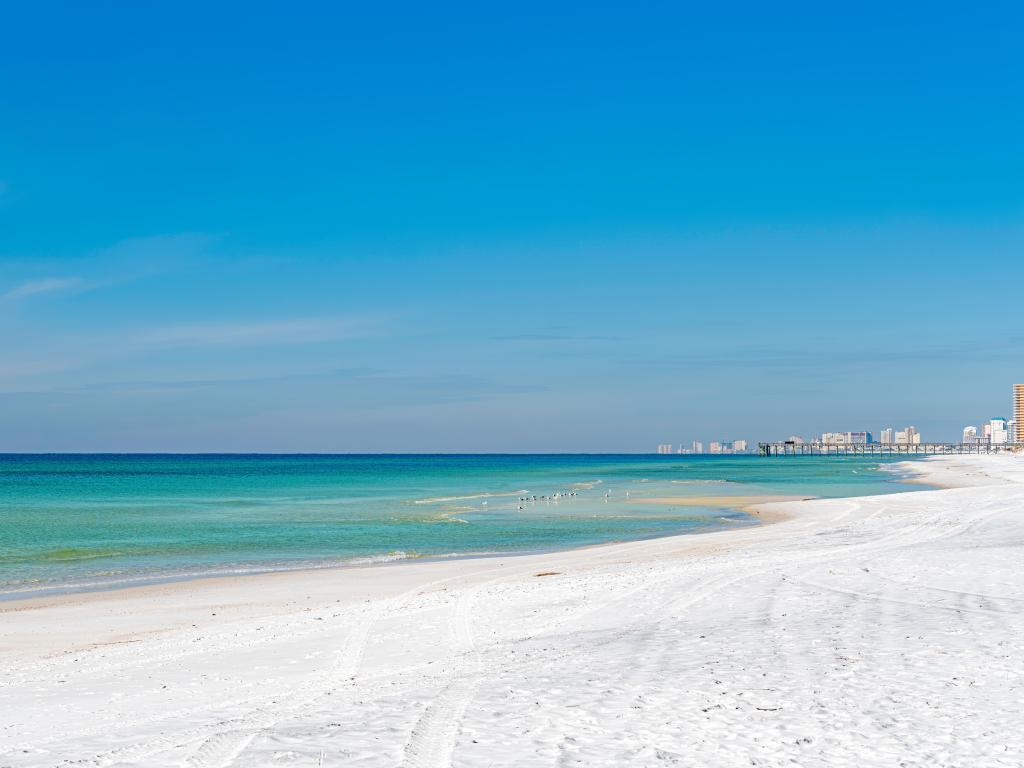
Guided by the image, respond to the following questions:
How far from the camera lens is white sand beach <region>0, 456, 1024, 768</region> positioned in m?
7.35

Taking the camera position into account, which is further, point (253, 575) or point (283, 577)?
point (253, 575)

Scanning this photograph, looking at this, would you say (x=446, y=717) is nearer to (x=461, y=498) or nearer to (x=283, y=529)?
(x=283, y=529)

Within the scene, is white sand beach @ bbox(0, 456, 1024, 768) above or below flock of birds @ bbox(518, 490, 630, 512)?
above

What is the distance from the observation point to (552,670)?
9945 millimetres

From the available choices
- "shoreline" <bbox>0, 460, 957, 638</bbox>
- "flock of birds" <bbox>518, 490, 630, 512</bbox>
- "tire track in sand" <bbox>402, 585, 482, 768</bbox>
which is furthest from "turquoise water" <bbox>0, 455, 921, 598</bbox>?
"tire track in sand" <bbox>402, 585, 482, 768</bbox>

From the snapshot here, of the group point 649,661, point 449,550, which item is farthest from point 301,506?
point 649,661

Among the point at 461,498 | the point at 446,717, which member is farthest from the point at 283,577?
the point at 461,498

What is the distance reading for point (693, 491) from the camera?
66.5m

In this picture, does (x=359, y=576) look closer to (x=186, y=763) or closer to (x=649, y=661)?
(x=649, y=661)

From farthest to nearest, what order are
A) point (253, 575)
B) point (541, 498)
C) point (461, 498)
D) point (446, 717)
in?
point (461, 498) < point (541, 498) < point (253, 575) < point (446, 717)

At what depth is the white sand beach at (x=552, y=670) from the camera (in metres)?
7.35

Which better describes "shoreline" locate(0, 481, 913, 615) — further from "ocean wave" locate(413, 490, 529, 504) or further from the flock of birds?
"ocean wave" locate(413, 490, 529, 504)

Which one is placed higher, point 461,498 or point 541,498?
point 541,498

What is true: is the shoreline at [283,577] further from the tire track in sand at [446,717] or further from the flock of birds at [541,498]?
the flock of birds at [541,498]
